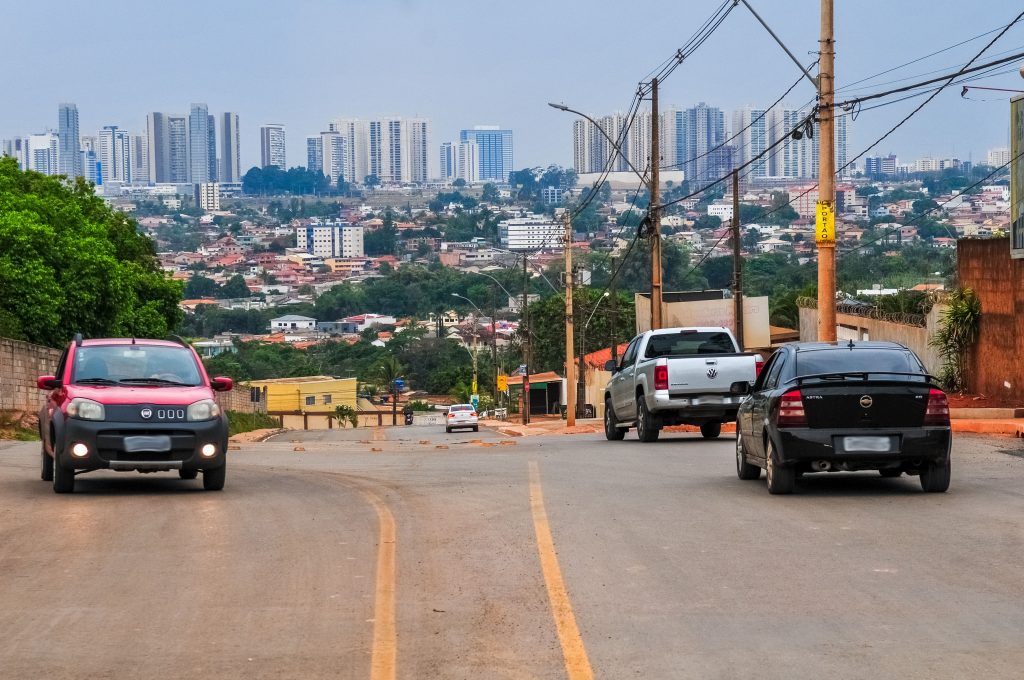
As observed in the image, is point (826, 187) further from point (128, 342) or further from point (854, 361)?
point (128, 342)

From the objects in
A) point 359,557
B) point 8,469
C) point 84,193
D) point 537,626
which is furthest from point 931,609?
point 84,193

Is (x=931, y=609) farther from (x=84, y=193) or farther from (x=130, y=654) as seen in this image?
(x=84, y=193)

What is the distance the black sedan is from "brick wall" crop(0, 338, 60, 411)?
25919 mm

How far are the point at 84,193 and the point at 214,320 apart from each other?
105638 millimetres

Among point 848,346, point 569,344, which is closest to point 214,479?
point 848,346

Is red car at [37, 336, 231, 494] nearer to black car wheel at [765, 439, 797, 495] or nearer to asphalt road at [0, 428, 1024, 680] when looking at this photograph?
asphalt road at [0, 428, 1024, 680]

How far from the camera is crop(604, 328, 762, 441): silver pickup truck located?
25219 millimetres

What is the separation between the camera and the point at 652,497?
50.6ft

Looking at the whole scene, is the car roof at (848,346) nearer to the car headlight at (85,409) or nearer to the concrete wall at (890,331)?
the car headlight at (85,409)

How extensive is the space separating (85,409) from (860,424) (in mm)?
7861

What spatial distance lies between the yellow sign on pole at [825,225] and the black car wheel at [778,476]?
10.8 meters

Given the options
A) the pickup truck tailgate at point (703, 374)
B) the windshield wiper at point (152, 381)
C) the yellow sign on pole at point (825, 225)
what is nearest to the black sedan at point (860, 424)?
the windshield wiper at point (152, 381)

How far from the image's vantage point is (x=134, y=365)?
16453mm

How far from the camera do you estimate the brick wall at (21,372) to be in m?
36.9
